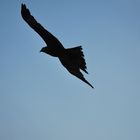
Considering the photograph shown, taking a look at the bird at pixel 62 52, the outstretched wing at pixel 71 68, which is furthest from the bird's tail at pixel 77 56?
the outstretched wing at pixel 71 68

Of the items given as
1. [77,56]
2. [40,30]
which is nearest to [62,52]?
[77,56]

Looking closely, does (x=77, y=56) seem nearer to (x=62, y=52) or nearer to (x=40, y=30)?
(x=62, y=52)

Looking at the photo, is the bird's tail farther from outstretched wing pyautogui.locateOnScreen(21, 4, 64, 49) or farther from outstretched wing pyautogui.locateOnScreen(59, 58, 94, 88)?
outstretched wing pyautogui.locateOnScreen(21, 4, 64, 49)

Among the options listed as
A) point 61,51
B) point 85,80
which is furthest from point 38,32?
point 85,80

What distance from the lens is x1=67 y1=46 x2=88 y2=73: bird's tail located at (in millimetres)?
6953

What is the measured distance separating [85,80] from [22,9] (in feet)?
12.5

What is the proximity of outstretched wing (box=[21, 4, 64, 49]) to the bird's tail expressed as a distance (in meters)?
0.46

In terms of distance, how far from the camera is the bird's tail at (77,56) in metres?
6.95

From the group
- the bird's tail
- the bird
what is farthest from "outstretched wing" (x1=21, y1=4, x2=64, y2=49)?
the bird's tail

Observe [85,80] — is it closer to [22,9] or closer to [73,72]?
[73,72]

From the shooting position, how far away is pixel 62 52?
7371mm

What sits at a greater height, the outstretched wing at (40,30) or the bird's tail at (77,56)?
the outstretched wing at (40,30)

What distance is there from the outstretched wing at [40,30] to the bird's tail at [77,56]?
1.51 ft

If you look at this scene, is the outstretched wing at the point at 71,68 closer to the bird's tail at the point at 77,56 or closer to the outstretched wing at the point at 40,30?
the bird's tail at the point at 77,56
